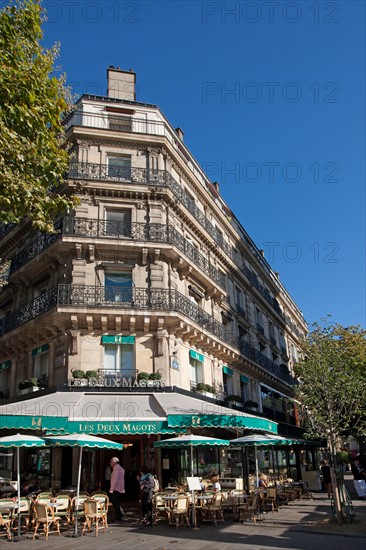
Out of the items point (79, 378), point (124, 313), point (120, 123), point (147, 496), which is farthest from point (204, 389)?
point (120, 123)

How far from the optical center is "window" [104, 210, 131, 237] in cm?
1816

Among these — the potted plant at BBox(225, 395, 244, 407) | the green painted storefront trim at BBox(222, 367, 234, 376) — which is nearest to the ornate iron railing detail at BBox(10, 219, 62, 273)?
the green painted storefront trim at BBox(222, 367, 234, 376)

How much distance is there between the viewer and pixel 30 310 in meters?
18.0

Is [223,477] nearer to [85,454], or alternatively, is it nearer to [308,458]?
[85,454]

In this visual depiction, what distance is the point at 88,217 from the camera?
18.0 m

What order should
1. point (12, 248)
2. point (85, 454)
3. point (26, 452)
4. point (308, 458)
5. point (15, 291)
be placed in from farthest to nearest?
point (308, 458) → point (12, 248) → point (15, 291) → point (26, 452) → point (85, 454)

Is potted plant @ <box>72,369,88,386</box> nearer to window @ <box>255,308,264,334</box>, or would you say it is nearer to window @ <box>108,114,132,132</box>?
window @ <box>108,114,132,132</box>

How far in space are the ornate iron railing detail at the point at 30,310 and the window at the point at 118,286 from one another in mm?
1888

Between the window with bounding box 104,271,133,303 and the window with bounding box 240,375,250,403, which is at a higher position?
the window with bounding box 104,271,133,303

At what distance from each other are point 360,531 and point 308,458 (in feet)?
82.0

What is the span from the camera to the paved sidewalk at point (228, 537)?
900cm

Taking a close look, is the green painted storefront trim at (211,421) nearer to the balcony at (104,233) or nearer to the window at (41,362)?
the window at (41,362)

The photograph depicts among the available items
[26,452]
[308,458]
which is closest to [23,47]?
[26,452]

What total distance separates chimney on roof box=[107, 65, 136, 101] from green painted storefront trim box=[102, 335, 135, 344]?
36.3ft
